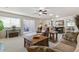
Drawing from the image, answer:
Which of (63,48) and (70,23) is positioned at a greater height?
(70,23)

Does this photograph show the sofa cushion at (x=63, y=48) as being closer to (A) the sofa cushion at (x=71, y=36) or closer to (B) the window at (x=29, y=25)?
(A) the sofa cushion at (x=71, y=36)

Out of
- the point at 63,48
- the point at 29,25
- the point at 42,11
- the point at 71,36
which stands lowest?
the point at 63,48

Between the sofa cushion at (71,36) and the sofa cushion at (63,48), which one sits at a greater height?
the sofa cushion at (71,36)

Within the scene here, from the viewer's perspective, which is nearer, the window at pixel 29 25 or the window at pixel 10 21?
the window at pixel 10 21

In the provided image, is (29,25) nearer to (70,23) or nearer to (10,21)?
(10,21)

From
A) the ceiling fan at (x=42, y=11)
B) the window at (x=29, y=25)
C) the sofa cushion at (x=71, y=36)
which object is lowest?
the sofa cushion at (x=71, y=36)

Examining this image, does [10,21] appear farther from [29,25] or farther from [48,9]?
[48,9]

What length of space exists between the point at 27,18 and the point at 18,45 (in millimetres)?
508

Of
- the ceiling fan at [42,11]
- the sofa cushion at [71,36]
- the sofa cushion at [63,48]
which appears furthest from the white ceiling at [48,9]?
the sofa cushion at [63,48]

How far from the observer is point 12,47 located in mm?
1789

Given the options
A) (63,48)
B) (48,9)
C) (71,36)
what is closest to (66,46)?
(63,48)
